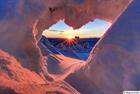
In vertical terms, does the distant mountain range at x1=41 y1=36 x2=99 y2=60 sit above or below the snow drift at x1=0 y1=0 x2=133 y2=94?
above

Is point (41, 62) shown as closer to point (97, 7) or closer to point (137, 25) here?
point (97, 7)

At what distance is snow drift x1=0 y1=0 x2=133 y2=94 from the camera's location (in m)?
4.62

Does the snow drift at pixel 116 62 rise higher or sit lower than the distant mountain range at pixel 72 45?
lower

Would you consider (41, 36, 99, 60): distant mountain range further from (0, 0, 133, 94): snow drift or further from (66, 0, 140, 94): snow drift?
(66, 0, 140, 94): snow drift

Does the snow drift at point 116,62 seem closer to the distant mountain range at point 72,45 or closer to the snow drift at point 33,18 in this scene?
the snow drift at point 33,18

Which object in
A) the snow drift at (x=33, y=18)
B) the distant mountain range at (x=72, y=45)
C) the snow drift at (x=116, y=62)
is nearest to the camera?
the snow drift at (x=116, y=62)

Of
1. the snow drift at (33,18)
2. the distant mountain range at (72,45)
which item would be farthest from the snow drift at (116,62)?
the distant mountain range at (72,45)

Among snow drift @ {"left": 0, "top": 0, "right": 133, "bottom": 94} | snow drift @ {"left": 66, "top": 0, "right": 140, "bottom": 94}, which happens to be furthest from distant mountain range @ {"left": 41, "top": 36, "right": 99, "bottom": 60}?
snow drift @ {"left": 66, "top": 0, "right": 140, "bottom": 94}

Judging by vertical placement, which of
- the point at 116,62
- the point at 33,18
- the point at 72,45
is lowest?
the point at 116,62

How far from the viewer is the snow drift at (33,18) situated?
15.2 feet

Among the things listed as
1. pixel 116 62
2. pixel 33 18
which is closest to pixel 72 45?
pixel 33 18

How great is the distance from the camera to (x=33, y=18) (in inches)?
190

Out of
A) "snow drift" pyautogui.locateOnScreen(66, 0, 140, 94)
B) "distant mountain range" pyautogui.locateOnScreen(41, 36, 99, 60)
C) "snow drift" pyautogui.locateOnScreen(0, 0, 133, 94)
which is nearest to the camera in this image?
"snow drift" pyautogui.locateOnScreen(66, 0, 140, 94)

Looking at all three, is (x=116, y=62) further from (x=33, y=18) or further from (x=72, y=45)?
(x=72, y=45)
